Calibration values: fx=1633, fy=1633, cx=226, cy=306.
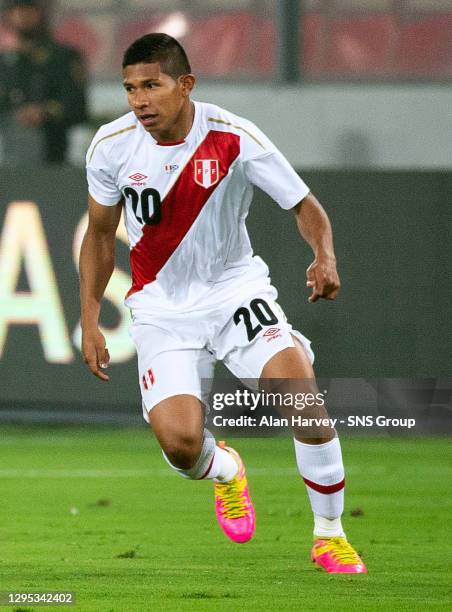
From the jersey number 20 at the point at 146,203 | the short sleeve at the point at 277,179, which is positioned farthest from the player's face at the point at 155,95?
the short sleeve at the point at 277,179

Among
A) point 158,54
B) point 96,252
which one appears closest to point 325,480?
point 96,252

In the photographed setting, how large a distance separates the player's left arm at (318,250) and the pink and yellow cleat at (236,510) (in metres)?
1.22

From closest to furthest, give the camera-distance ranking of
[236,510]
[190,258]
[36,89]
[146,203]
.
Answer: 1. [146,203]
2. [190,258]
3. [236,510]
4. [36,89]

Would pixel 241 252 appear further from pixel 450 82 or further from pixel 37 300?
pixel 450 82

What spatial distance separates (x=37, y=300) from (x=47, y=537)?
12.2 feet

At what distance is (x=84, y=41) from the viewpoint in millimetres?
12281

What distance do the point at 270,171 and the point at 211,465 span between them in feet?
4.25

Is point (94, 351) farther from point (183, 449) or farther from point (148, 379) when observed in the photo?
point (183, 449)

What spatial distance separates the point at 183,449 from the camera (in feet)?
21.5

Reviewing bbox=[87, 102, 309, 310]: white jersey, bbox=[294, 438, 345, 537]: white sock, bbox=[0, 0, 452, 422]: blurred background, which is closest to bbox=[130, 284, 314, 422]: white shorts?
bbox=[87, 102, 309, 310]: white jersey

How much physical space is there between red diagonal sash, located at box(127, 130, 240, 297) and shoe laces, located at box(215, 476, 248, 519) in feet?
3.53

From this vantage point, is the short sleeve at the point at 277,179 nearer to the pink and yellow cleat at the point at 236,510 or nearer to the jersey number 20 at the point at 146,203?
the jersey number 20 at the point at 146,203

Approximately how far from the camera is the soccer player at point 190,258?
6.40 meters

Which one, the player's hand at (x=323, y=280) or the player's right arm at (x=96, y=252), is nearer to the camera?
the player's hand at (x=323, y=280)
